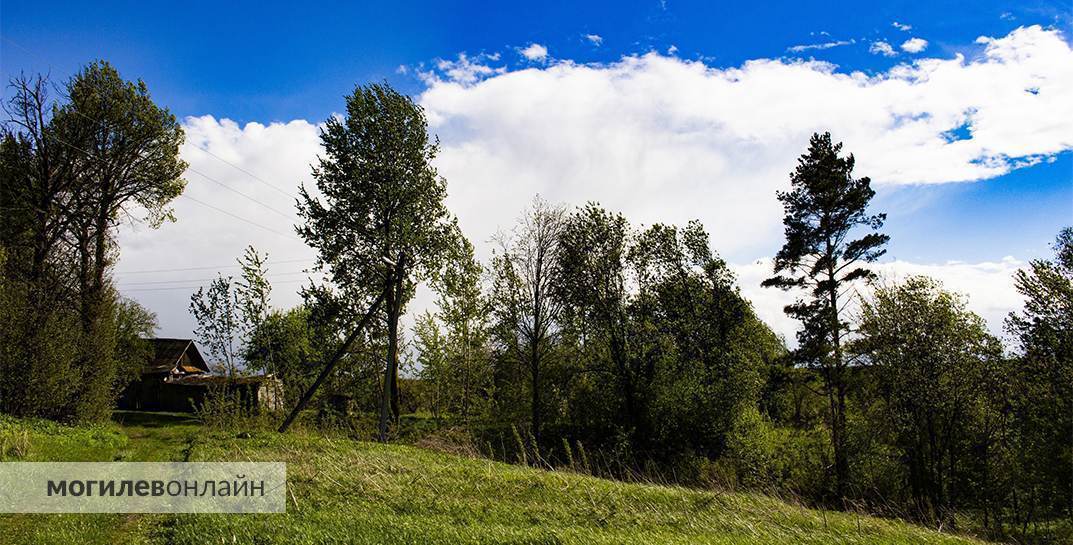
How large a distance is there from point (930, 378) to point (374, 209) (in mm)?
25485

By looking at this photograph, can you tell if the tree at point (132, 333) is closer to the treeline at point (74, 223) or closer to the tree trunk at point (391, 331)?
the treeline at point (74, 223)

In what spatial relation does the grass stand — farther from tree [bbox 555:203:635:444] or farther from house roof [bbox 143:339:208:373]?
house roof [bbox 143:339:208:373]

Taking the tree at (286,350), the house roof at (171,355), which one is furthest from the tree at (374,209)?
the house roof at (171,355)

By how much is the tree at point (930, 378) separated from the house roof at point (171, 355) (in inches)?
2119

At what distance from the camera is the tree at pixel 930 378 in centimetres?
2228

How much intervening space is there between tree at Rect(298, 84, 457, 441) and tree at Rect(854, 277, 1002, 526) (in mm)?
20806

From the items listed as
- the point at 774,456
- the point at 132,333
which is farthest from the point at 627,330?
the point at 132,333

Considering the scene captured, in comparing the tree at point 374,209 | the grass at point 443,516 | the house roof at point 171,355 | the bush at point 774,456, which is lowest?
the bush at point 774,456

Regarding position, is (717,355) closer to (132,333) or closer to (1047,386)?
(1047,386)

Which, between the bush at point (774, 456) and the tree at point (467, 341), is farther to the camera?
the tree at point (467, 341)

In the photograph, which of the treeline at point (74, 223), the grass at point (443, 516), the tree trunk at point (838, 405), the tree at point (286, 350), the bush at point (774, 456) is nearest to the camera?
the grass at point (443, 516)

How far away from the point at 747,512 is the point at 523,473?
18.5 feet

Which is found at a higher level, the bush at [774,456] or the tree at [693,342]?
the tree at [693,342]

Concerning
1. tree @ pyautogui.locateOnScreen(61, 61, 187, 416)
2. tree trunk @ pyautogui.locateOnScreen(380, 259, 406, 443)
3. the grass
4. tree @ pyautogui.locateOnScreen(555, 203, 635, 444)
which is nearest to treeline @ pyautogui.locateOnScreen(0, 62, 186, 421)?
tree @ pyautogui.locateOnScreen(61, 61, 187, 416)
